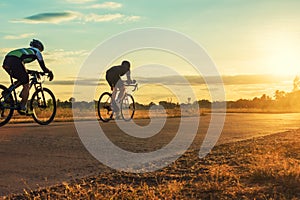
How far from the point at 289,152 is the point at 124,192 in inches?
338

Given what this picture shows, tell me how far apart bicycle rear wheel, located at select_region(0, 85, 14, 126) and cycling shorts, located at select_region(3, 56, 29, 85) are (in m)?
0.49

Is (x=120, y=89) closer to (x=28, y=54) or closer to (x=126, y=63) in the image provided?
(x=126, y=63)

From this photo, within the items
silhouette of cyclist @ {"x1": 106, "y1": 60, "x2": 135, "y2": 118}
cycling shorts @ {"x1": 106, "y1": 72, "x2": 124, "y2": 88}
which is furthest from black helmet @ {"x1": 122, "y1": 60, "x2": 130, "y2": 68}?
cycling shorts @ {"x1": 106, "y1": 72, "x2": 124, "y2": 88}

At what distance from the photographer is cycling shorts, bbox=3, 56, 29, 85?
4.46 metres

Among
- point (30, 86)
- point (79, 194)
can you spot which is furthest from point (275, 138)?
point (30, 86)

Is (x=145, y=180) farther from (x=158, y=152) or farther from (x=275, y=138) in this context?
(x=275, y=138)

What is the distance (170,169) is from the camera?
17.0 m

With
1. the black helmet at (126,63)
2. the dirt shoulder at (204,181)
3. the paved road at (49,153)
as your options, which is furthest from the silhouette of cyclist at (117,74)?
the paved road at (49,153)

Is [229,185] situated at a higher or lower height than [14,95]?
lower

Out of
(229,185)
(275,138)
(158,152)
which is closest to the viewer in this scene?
(229,185)

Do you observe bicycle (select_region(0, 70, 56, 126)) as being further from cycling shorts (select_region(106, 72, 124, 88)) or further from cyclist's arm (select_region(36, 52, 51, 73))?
cycling shorts (select_region(106, 72, 124, 88))

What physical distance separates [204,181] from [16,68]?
12.1 metres

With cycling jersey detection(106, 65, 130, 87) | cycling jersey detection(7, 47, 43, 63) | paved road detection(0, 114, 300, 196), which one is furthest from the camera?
paved road detection(0, 114, 300, 196)

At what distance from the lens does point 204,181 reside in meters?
15.8
